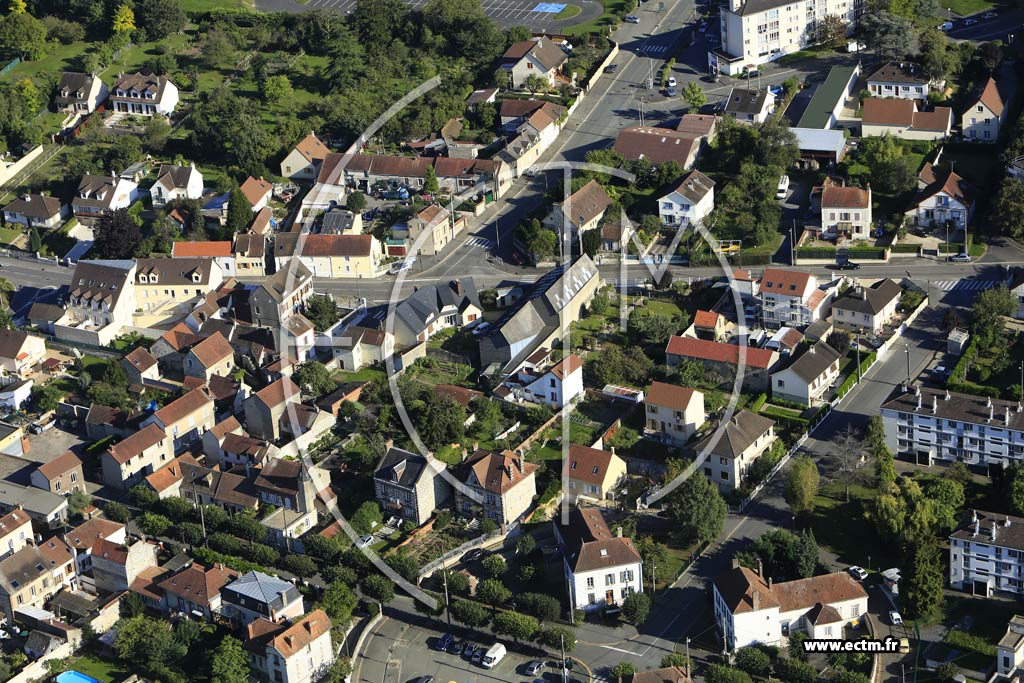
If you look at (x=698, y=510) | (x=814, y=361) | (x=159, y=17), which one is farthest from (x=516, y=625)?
(x=159, y=17)

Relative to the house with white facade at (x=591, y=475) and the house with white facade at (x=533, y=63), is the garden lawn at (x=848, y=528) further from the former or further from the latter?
the house with white facade at (x=533, y=63)

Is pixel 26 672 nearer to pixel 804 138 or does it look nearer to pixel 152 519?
pixel 152 519

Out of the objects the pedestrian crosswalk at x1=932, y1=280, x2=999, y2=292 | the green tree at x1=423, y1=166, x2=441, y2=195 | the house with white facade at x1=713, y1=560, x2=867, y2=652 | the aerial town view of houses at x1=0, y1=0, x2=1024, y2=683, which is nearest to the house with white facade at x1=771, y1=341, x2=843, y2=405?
the aerial town view of houses at x1=0, y1=0, x2=1024, y2=683

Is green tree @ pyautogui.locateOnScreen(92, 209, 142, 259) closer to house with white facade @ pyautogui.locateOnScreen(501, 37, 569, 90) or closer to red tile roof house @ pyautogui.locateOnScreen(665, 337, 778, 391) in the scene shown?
house with white facade @ pyautogui.locateOnScreen(501, 37, 569, 90)

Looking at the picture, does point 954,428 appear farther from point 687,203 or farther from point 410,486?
point 687,203

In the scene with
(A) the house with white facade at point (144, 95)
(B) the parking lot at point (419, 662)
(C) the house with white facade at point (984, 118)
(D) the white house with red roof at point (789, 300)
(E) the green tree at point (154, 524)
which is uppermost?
(A) the house with white facade at point (144, 95)

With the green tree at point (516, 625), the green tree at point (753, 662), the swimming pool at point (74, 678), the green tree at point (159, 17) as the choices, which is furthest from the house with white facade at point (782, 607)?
the green tree at point (159, 17)
